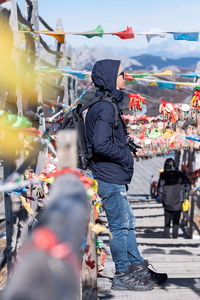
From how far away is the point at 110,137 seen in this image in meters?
2.44

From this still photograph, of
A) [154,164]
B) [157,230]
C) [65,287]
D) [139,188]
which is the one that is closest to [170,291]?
[65,287]

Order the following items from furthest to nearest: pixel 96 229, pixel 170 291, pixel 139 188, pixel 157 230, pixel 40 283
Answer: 1. pixel 139 188
2. pixel 157 230
3. pixel 170 291
4. pixel 96 229
5. pixel 40 283

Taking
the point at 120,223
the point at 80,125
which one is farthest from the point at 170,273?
the point at 80,125

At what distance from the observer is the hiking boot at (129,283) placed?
2.67 meters

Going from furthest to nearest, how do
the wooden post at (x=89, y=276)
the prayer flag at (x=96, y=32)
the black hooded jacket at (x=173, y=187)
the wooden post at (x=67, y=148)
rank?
the black hooded jacket at (x=173, y=187) → the prayer flag at (x=96, y=32) → the wooden post at (x=89, y=276) → the wooden post at (x=67, y=148)

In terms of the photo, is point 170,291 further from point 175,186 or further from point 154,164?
point 154,164

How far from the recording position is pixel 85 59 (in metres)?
90.9

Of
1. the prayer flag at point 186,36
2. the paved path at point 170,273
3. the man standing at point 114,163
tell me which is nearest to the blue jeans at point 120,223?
the man standing at point 114,163

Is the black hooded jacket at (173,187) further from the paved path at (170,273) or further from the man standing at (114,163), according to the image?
the man standing at (114,163)

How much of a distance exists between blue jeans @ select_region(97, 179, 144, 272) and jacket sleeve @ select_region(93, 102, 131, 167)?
9.7 inches

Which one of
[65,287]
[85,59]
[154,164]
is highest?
[85,59]

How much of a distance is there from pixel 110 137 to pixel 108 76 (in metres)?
0.47

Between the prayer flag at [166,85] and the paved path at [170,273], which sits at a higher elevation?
the prayer flag at [166,85]

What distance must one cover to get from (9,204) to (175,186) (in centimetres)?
407
